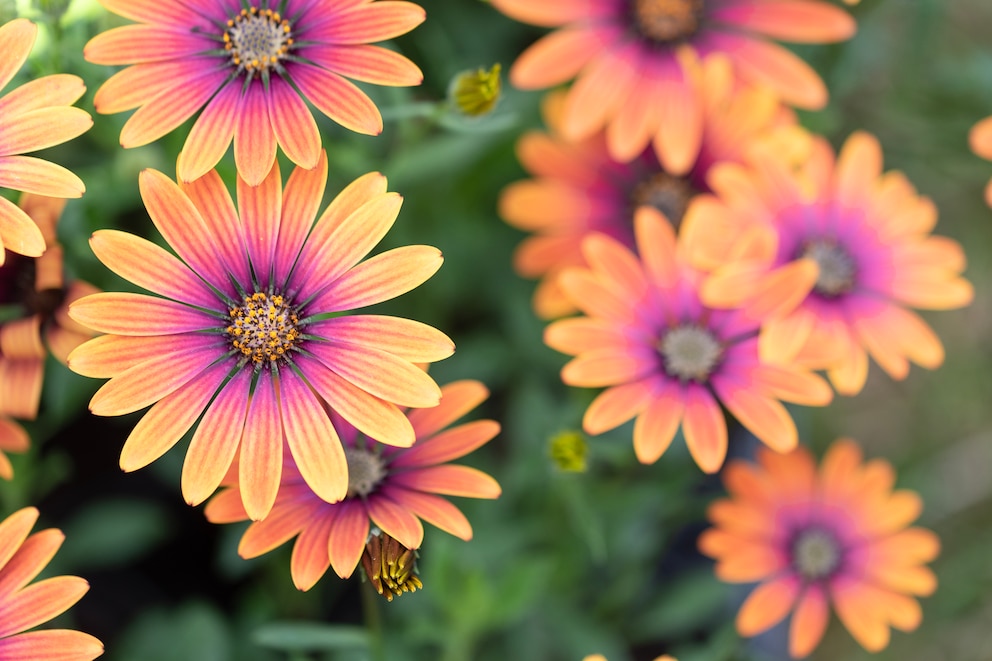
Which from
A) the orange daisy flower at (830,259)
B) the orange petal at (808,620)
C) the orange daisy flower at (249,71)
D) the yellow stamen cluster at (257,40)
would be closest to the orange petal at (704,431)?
the orange daisy flower at (830,259)

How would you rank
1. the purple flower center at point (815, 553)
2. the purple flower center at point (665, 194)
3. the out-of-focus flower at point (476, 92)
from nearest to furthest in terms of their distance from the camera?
the out-of-focus flower at point (476, 92) → the purple flower center at point (815, 553) → the purple flower center at point (665, 194)

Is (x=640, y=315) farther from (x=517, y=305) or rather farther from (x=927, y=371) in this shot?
(x=927, y=371)

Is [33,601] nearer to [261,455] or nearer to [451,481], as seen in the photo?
[261,455]

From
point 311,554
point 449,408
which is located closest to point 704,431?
point 449,408

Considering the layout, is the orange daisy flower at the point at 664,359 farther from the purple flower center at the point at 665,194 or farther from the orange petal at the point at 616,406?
the purple flower center at the point at 665,194

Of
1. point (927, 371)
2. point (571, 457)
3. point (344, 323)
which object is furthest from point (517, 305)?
point (927, 371)
